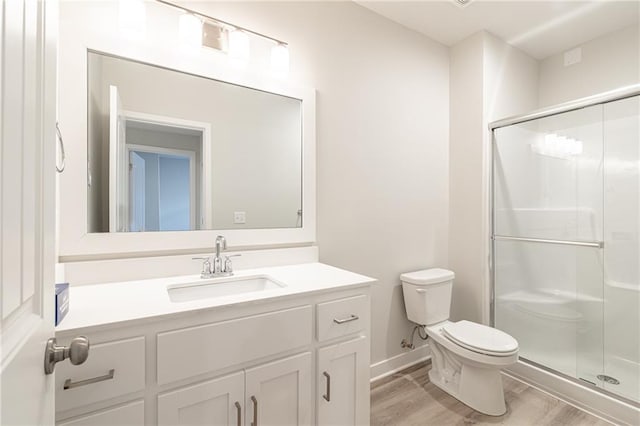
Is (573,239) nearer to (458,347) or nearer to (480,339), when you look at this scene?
(480,339)

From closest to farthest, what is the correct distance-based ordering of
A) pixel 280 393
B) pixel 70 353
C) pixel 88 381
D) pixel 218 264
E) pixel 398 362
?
pixel 70 353, pixel 88 381, pixel 280 393, pixel 218 264, pixel 398 362

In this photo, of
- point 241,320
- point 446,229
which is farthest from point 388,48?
point 241,320

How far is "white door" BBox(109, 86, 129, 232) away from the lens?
1.31 meters

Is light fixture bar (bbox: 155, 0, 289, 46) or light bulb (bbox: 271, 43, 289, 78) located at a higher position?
light fixture bar (bbox: 155, 0, 289, 46)

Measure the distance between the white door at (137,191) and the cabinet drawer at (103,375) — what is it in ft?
2.04

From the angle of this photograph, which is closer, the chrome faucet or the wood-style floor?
the chrome faucet

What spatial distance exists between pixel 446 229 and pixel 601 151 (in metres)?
1.08

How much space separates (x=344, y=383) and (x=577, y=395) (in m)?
1.62

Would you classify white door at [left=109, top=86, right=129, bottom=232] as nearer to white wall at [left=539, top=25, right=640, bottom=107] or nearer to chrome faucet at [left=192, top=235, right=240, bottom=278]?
chrome faucet at [left=192, top=235, right=240, bottom=278]

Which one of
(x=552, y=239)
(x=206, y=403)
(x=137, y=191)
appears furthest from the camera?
(x=552, y=239)

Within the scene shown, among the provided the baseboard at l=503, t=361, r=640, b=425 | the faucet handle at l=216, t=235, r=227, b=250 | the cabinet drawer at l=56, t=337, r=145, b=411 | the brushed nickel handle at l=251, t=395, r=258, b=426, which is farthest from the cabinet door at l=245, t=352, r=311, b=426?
the baseboard at l=503, t=361, r=640, b=425

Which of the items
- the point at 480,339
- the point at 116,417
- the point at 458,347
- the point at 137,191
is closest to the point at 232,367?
the point at 116,417

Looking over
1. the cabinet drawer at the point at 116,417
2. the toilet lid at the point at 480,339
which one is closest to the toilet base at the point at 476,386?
the toilet lid at the point at 480,339

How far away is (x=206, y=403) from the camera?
1009mm
